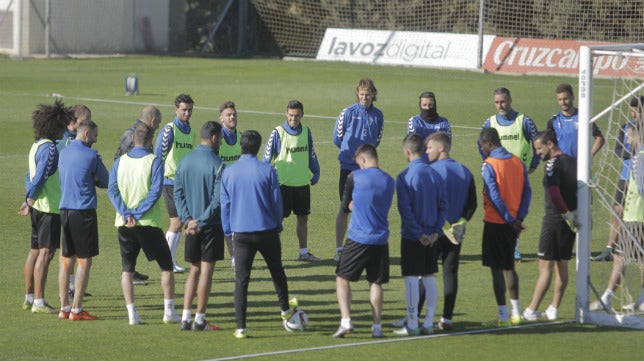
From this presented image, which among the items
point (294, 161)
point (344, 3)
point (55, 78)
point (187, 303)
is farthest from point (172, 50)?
point (187, 303)

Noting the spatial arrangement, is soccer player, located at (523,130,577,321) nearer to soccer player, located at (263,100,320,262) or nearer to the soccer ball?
the soccer ball

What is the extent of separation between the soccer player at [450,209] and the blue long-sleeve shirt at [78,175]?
348 cm

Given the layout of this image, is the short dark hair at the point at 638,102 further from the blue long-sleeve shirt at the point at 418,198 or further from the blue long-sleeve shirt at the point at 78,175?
the blue long-sleeve shirt at the point at 78,175

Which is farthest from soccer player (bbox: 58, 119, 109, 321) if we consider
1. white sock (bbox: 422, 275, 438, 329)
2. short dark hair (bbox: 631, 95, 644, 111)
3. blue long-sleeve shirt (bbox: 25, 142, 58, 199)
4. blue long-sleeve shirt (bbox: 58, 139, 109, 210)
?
short dark hair (bbox: 631, 95, 644, 111)

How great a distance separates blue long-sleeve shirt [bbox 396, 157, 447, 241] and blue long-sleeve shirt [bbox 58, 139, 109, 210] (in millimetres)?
3217

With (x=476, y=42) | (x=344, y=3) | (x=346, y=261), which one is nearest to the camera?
(x=346, y=261)

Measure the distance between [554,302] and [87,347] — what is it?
15.7 ft

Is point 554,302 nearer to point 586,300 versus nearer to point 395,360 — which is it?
point 586,300

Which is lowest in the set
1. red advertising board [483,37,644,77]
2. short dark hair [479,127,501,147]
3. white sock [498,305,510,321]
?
white sock [498,305,510,321]

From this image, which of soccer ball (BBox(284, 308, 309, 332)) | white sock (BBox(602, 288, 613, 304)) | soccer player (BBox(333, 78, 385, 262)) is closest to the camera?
soccer ball (BBox(284, 308, 309, 332))

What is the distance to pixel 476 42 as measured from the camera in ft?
136

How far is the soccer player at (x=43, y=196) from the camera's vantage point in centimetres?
1247

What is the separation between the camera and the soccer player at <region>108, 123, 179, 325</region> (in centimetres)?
1179

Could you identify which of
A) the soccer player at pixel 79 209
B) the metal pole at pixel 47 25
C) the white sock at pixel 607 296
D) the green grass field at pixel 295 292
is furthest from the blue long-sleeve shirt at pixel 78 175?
the metal pole at pixel 47 25
